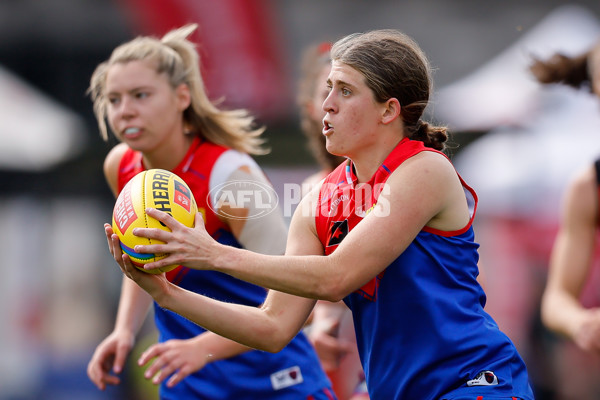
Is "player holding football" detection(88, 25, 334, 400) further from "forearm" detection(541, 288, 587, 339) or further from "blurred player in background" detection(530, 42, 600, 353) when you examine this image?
"blurred player in background" detection(530, 42, 600, 353)

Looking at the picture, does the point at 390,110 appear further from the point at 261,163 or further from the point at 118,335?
the point at 261,163

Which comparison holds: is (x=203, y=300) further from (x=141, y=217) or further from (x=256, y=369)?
(x=256, y=369)

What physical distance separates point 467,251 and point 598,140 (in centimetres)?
829

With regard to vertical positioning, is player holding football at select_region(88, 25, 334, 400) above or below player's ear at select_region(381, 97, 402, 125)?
below

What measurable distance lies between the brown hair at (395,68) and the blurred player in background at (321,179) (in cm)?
138

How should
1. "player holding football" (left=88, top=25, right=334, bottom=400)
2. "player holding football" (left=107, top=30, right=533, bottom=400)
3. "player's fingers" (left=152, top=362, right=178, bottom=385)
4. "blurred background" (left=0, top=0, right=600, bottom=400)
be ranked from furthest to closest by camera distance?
"blurred background" (left=0, top=0, right=600, bottom=400) < "player holding football" (left=88, top=25, right=334, bottom=400) < "player's fingers" (left=152, top=362, right=178, bottom=385) < "player holding football" (left=107, top=30, right=533, bottom=400)

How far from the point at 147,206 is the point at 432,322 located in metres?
1.11

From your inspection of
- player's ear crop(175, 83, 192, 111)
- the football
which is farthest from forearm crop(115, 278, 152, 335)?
the football

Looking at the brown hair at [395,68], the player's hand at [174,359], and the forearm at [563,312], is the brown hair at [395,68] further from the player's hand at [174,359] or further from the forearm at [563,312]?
the forearm at [563,312]

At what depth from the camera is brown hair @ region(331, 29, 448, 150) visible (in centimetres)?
296

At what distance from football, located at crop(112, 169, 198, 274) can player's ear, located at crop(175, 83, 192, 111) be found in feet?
4.14

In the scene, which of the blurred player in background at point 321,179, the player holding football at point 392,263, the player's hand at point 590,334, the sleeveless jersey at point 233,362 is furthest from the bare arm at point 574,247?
the player holding football at point 392,263

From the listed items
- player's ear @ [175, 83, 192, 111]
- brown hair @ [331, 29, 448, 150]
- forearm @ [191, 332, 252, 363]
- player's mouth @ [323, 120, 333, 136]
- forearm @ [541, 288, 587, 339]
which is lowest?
forearm @ [541, 288, 587, 339]

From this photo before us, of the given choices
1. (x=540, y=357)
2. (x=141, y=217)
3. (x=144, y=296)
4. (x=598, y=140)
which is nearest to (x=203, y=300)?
(x=141, y=217)
